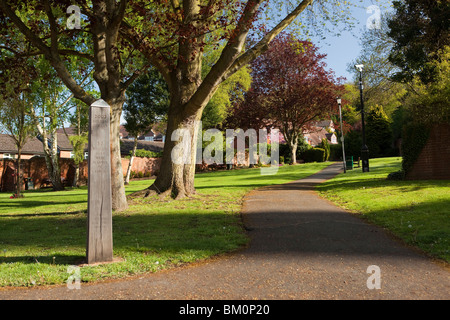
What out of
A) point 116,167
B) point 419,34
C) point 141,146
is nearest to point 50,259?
point 116,167

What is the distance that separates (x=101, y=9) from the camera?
10656mm

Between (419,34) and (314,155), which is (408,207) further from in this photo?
(314,155)

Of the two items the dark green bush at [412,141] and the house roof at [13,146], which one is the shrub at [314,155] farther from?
the house roof at [13,146]

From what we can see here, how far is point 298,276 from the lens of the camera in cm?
471

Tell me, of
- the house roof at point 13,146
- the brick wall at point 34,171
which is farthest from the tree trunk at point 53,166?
the house roof at point 13,146

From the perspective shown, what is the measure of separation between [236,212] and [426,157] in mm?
10036

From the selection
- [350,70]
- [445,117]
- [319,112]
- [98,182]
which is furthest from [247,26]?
[319,112]

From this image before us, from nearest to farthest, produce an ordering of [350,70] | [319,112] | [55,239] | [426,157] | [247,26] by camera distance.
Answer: [55,239] → [247,26] → [426,157] → [350,70] → [319,112]

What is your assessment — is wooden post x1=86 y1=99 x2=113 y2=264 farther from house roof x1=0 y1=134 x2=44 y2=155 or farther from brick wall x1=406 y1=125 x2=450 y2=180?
house roof x1=0 y1=134 x2=44 y2=155

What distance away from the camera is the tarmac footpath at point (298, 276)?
4.16 metres

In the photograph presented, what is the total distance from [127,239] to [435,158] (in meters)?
13.8

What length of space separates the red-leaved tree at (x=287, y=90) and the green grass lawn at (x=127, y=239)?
26.5m

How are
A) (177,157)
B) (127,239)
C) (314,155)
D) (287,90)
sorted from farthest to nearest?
(314,155) < (287,90) < (177,157) < (127,239)

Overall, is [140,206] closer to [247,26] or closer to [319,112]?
[247,26]
